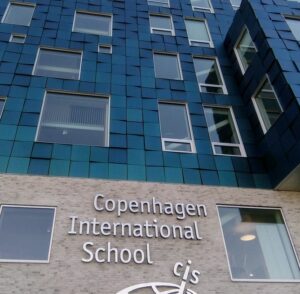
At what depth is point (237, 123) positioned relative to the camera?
46.1ft

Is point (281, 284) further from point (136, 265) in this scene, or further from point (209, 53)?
point (209, 53)

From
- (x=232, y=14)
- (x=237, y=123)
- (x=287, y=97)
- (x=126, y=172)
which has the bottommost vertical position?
(x=126, y=172)

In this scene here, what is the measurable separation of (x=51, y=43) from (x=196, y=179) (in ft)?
28.5

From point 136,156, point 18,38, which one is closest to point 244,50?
point 136,156

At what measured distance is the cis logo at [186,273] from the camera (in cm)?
976

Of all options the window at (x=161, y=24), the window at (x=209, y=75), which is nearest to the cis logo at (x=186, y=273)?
the window at (x=209, y=75)

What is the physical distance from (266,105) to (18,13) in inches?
470

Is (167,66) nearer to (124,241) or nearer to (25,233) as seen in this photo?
(124,241)

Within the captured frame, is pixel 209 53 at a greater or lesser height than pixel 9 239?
greater

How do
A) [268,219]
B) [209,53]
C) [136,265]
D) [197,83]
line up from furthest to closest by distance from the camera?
[209,53] < [197,83] < [268,219] < [136,265]

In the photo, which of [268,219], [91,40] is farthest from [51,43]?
[268,219]

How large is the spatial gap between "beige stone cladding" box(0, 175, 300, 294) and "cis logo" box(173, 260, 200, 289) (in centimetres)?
9

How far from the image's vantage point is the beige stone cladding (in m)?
9.21

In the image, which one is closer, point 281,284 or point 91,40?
point 281,284
